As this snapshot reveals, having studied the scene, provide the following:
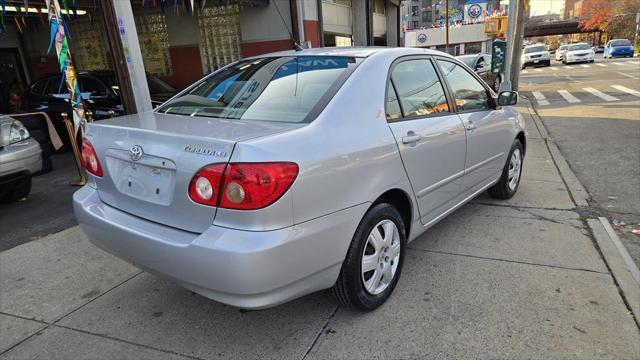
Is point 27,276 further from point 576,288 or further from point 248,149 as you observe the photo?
point 576,288

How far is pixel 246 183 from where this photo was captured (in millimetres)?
2041

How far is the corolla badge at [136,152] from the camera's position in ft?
7.80

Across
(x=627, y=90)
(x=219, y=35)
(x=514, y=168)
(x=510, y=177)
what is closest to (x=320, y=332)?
(x=510, y=177)

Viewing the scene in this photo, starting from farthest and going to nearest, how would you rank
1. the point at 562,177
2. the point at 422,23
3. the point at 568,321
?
the point at 422,23
the point at 562,177
the point at 568,321

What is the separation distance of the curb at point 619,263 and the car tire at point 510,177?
32.8 inches

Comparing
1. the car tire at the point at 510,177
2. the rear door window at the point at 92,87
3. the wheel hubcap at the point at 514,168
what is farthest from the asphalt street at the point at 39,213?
the wheel hubcap at the point at 514,168

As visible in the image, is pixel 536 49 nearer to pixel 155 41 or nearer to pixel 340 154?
pixel 155 41

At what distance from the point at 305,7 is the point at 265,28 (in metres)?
1.10

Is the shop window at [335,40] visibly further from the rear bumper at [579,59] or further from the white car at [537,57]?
the rear bumper at [579,59]

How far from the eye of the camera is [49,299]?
317 centimetres

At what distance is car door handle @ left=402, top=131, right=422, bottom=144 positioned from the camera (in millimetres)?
2859

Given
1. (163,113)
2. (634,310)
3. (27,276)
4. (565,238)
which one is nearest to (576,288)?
(634,310)

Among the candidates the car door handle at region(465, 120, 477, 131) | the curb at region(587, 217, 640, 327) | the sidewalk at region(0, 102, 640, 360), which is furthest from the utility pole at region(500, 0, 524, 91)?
the sidewalk at region(0, 102, 640, 360)

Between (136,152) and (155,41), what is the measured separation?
36.6 ft
